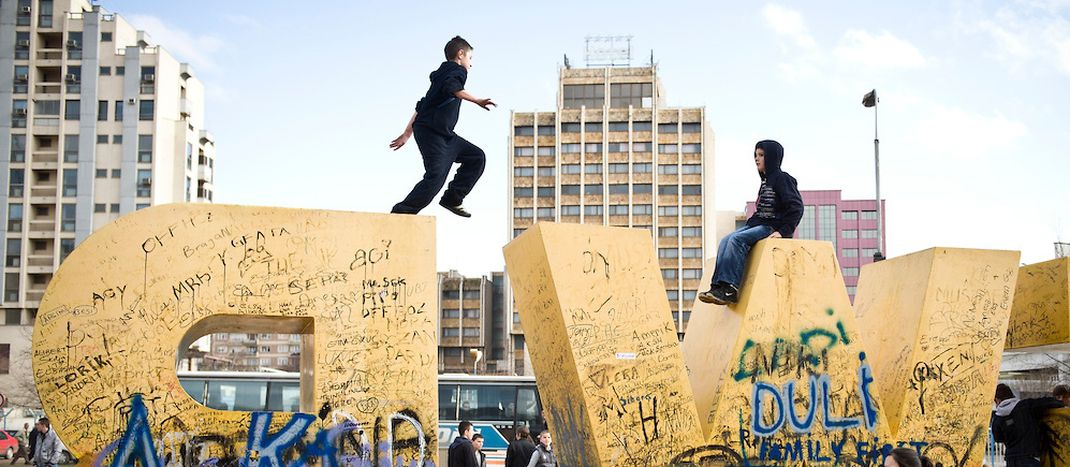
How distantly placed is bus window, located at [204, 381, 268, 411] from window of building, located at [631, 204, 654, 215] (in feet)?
284

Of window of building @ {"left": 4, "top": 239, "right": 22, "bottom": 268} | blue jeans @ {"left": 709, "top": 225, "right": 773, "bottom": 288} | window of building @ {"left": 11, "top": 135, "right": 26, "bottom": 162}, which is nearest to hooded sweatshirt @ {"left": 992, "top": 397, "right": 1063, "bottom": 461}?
blue jeans @ {"left": 709, "top": 225, "right": 773, "bottom": 288}

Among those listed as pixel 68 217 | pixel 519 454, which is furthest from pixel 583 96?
pixel 519 454

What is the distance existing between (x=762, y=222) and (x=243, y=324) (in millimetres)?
Result: 5236

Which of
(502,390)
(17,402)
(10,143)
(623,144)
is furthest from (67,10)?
(502,390)

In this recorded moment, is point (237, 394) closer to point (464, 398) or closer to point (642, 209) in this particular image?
point (464, 398)

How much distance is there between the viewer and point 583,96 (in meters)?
116

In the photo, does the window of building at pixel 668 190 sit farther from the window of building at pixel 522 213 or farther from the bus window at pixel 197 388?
the bus window at pixel 197 388

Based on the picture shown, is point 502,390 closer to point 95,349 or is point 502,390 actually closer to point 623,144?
point 95,349

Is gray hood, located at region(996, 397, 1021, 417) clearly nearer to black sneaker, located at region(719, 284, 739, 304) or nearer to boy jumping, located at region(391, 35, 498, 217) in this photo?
black sneaker, located at region(719, 284, 739, 304)

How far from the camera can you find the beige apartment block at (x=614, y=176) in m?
112

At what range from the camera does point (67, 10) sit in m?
79.9

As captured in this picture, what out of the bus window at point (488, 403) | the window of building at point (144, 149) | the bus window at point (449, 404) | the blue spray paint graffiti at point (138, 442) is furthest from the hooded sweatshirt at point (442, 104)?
the window of building at point (144, 149)

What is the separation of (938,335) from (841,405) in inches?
Result: 54.0

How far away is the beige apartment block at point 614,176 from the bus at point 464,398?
8292cm
